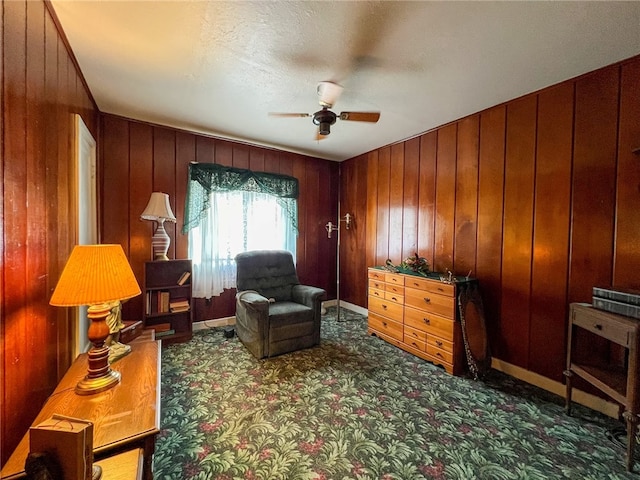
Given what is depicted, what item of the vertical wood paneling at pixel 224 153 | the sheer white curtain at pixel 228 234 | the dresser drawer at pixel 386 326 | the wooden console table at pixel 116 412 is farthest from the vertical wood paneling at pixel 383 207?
the wooden console table at pixel 116 412

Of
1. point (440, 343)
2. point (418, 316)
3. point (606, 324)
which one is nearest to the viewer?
point (606, 324)

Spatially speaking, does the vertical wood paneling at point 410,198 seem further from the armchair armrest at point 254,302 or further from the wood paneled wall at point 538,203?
the armchair armrest at point 254,302

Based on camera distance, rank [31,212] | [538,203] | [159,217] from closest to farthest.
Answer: [31,212] < [538,203] < [159,217]

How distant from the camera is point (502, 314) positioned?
267cm

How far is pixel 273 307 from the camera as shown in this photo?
3.07 metres

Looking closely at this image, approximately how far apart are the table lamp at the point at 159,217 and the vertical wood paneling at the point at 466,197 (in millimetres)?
3289

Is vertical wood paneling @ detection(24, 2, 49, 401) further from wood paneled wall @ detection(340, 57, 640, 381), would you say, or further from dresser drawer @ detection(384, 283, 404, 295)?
wood paneled wall @ detection(340, 57, 640, 381)

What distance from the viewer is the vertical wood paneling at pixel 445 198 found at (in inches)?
123

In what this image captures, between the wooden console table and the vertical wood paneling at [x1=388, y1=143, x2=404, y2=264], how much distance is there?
319 centimetres

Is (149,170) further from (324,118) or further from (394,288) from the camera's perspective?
(394,288)

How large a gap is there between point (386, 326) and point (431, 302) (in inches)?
30.2

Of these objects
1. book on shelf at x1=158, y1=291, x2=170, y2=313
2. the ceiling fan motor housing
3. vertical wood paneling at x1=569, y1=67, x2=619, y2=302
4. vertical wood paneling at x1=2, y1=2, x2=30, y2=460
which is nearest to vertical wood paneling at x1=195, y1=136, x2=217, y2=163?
Answer: book on shelf at x1=158, y1=291, x2=170, y2=313

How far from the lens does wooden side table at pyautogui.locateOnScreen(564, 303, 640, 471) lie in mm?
1562

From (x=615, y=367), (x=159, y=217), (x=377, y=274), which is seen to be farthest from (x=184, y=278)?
(x=615, y=367)
